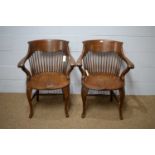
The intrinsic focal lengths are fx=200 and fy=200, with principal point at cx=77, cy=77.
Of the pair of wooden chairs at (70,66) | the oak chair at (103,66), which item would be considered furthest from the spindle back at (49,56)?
the oak chair at (103,66)

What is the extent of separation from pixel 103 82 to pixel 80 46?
2.25ft

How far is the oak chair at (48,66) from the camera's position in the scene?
2.33m

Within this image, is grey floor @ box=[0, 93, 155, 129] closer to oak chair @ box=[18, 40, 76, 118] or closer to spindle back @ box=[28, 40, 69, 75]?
oak chair @ box=[18, 40, 76, 118]

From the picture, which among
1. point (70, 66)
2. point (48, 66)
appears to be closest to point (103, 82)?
point (70, 66)

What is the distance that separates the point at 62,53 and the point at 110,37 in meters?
0.69

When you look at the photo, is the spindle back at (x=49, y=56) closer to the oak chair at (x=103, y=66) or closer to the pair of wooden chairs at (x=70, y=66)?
the pair of wooden chairs at (x=70, y=66)

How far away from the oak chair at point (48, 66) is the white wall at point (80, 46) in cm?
21

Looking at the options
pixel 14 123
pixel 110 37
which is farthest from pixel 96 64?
pixel 14 123

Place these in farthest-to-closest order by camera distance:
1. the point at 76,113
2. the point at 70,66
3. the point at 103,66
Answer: the point at 103,66
the point at 76,113
the point at 70,66

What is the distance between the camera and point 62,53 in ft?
9.03

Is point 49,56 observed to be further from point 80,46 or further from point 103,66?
point 103,66

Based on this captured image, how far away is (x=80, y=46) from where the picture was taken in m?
2.78

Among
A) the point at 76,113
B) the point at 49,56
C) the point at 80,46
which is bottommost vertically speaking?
the point at 76,113
